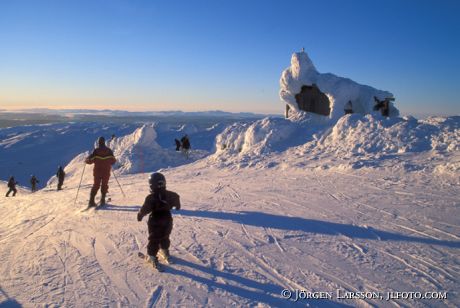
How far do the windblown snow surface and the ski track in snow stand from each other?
2 centimetres

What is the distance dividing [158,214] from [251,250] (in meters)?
1.72

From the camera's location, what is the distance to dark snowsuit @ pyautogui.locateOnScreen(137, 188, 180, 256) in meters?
4.56

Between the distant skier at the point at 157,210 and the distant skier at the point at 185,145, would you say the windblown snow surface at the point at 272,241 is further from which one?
the distant skier at the point at 185,145

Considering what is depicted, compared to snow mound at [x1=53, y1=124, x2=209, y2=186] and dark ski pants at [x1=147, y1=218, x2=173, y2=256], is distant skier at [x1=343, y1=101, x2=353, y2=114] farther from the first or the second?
dark ski pants at [x1=147, y1=218, x2=173, y2=256]

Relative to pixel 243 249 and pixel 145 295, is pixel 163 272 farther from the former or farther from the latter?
pixel 243 249

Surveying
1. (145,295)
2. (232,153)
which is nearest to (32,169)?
(232,153)

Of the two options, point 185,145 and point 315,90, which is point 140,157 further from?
point 315,90

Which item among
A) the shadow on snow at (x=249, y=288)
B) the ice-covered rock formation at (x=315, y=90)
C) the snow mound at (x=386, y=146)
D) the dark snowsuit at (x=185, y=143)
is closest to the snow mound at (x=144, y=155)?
the dark snowsuit at (x=185, y=143)

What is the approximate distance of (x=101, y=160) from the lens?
8.30 meters

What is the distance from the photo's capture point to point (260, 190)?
9.76 meters

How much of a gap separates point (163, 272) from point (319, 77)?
2050 cm

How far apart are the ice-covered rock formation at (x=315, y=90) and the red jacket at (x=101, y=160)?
16.7 metres

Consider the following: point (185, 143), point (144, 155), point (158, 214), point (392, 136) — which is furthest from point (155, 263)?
point (185, 143)

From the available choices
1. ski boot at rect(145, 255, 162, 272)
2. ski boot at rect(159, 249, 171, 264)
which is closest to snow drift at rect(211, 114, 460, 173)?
ski boot at rect(159, 249, 171, 264)
